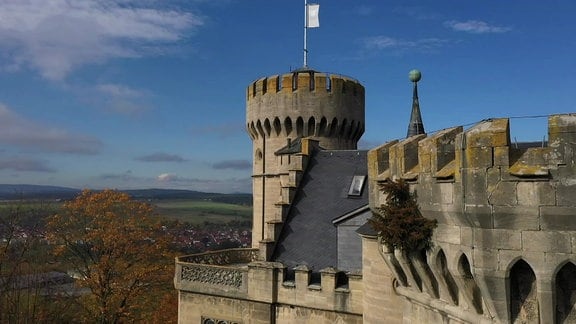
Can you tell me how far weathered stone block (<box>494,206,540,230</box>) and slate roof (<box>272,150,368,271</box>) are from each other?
10302 millimetres

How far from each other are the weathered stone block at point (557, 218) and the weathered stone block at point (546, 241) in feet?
0.26

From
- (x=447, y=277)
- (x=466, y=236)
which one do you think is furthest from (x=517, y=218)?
(x=447, y=277)

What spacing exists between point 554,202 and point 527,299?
1.37 metres

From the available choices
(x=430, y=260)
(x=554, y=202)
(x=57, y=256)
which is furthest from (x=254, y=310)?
(x=57, y=256)

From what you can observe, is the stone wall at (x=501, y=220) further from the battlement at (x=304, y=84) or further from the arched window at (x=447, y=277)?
the battlement at (x=304, y=84)

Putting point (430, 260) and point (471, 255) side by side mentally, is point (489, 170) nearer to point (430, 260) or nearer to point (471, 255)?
point (471, 255)

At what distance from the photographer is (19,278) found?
1644 cm

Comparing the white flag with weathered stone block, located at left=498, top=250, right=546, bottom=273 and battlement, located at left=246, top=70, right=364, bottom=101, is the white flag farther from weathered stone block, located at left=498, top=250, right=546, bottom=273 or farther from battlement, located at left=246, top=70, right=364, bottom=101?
weathered stone block, located at left=498, top=250, right=546, bottom=273

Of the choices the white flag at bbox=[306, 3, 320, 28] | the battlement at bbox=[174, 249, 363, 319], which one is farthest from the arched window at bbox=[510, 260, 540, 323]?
the white flag at bbox=[306, 3, 320, 28]

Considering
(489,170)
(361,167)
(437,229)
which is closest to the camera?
(489,170)

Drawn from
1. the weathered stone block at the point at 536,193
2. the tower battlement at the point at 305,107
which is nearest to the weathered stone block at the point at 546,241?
the weathered stone block at the point at 536,193

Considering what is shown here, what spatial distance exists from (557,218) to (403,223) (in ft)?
8.63

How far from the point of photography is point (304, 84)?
24031mm

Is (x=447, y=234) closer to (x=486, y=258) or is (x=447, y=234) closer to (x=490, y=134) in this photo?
(x=486, y=258)
